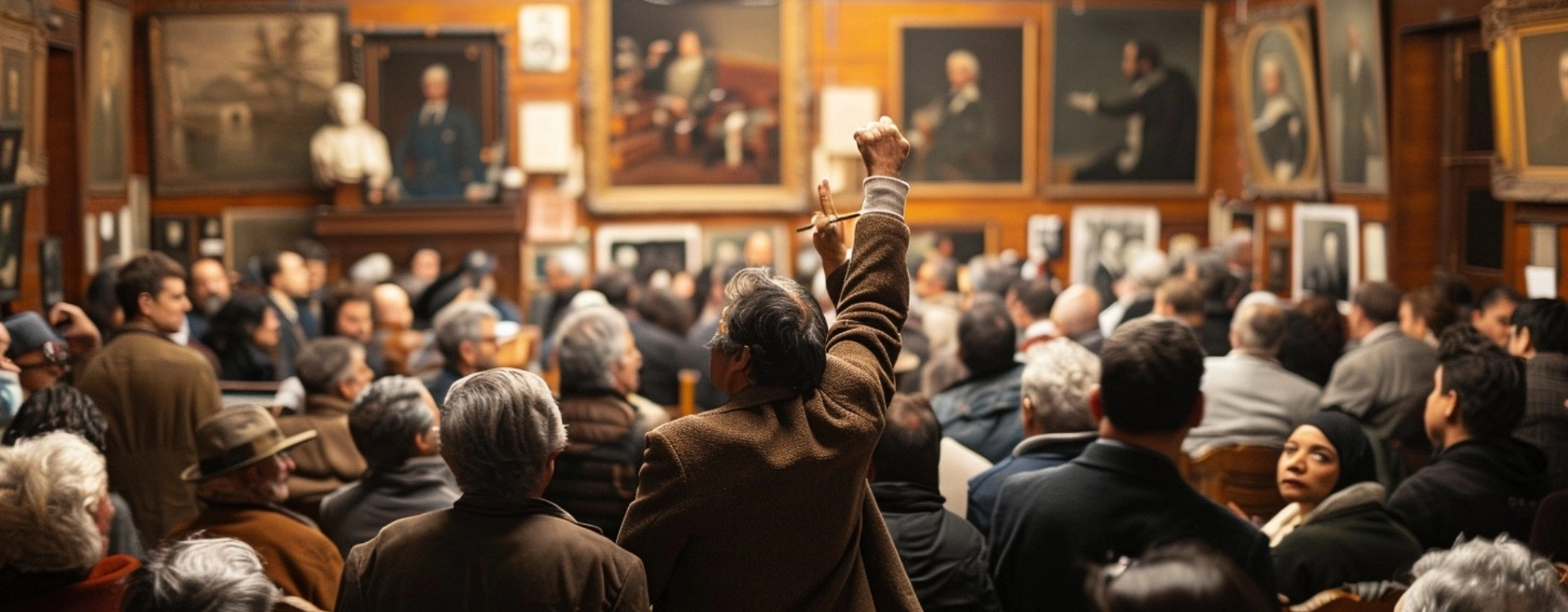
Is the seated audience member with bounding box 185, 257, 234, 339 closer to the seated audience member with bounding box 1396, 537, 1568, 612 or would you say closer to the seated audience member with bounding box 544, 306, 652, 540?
the seated audience member with bounding box 544, 306, 652, 540

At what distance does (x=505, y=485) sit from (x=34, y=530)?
1.34 meters

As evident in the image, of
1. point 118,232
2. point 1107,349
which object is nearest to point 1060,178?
point 118,232

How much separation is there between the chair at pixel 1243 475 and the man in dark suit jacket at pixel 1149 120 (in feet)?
32.1

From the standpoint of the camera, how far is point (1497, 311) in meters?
7.68

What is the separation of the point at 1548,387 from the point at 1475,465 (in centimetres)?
120

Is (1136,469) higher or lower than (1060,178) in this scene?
lower

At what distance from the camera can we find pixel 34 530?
3.86 metres

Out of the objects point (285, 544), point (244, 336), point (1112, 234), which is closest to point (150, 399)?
point (244, 336)

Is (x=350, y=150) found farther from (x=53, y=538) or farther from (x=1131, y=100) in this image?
(x=53, y=538)

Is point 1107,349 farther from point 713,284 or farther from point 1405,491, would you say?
point 713,284

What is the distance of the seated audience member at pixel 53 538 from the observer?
12.6ft

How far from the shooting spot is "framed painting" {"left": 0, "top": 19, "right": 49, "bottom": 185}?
9297mm

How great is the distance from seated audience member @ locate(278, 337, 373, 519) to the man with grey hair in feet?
7.60

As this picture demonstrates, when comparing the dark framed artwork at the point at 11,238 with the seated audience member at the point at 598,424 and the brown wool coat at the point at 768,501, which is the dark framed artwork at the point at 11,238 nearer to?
the seated audience member at the point at 598,424
